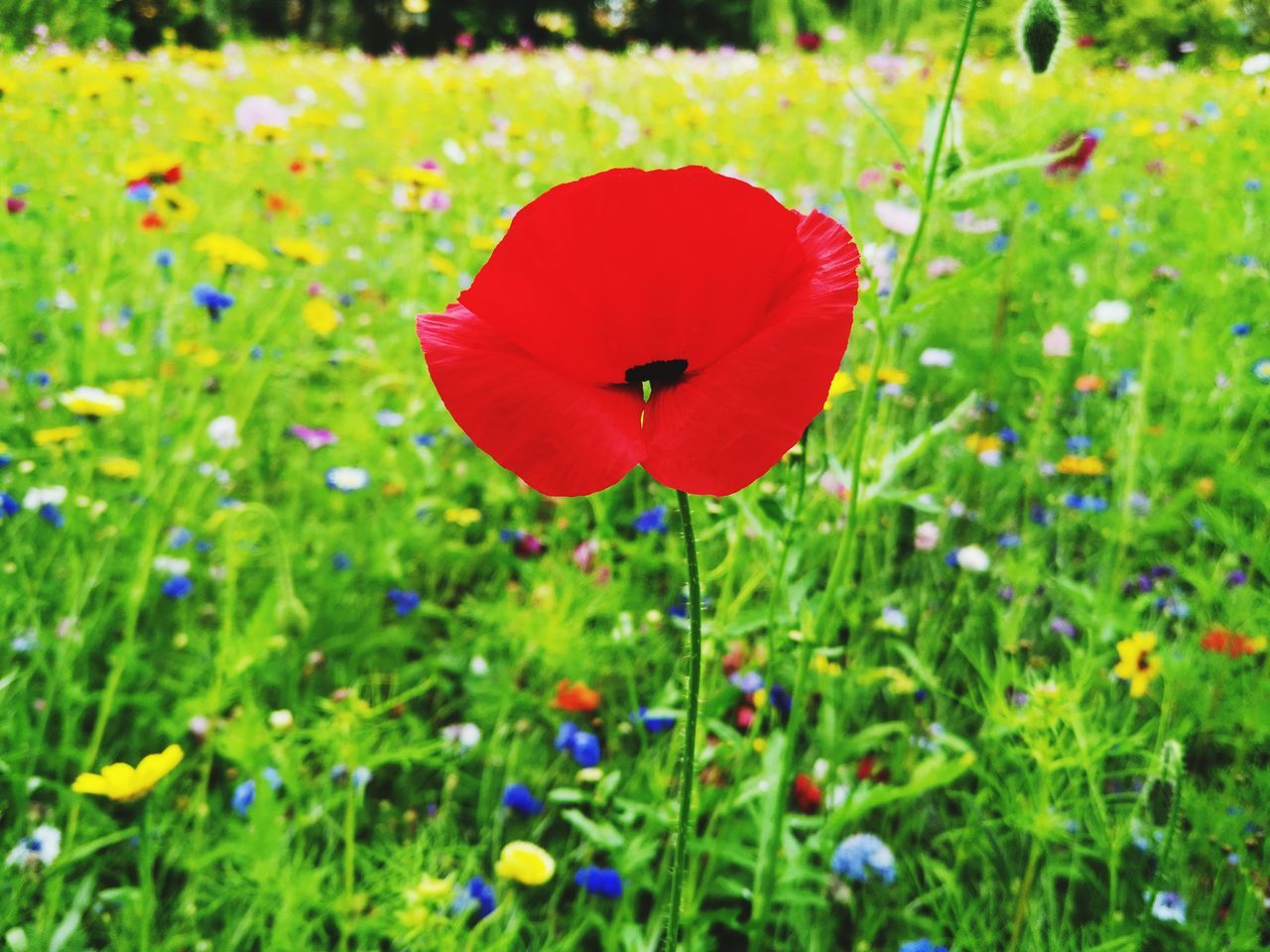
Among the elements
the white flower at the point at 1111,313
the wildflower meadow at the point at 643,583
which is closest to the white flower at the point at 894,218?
the wildflower meadow at the point at 643,583

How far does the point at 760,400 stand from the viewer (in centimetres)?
48

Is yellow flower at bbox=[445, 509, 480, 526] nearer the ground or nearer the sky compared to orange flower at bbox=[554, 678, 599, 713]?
nearer the sky

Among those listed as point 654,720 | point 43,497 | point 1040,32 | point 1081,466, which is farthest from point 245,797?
point 1081,466

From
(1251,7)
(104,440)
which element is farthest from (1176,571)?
(1251,7)

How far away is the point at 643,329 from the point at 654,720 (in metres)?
0.92

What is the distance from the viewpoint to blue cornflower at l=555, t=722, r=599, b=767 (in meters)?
1.29

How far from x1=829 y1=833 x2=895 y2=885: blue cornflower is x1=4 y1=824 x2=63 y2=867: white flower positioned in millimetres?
1004

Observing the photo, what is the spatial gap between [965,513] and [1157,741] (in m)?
0.78

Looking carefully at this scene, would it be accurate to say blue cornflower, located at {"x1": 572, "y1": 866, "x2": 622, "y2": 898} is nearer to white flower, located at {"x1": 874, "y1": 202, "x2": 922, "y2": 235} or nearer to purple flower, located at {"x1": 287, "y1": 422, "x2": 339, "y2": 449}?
purple flower, located at {"x1": 287, "y1": 422, "x2": 339, "y2": 449}

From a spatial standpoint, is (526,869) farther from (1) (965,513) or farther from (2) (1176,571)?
(2) (1176,571)

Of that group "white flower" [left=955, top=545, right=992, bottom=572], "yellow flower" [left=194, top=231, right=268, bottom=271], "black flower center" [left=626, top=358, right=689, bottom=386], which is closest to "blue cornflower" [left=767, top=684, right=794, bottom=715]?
"white flower" [left=955, top=545, right=992, bottom=572]

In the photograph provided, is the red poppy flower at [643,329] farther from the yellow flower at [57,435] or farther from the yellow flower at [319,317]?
the yellow flower at [319,317]

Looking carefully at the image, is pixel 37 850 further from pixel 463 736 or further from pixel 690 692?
pixel 690 692

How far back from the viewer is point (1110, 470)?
84.4 inches
